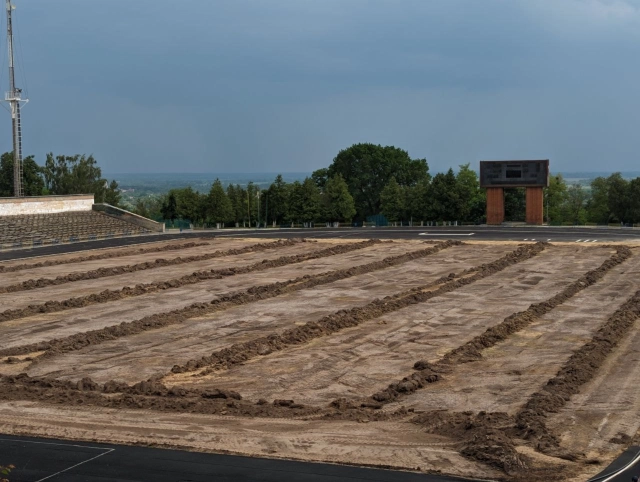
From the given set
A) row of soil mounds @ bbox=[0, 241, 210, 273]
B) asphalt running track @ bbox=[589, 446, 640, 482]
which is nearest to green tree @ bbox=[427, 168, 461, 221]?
row of soil mounds @ bbox=[0, 241, 210, 273]

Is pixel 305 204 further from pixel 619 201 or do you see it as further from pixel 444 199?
pixel 619 201

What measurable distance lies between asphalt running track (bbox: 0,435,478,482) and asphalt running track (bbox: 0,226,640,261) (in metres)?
43.4

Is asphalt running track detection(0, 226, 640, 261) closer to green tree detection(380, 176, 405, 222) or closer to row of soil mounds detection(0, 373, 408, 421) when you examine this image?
green tree detection(380, 176, 405, 222)

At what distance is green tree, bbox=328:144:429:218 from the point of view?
5113 inches

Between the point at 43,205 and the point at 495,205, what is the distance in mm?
42303

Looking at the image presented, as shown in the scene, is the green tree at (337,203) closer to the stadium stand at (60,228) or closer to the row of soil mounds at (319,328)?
the stadium stand at (60,228)

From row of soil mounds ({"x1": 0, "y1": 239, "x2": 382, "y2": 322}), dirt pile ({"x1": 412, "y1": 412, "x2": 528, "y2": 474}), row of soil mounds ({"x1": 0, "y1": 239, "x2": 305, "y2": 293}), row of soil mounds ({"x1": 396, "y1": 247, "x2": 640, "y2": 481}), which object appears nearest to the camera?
dirt pile ({"x1": 412, "y1": 412, "x2": 528, "y2": 474})

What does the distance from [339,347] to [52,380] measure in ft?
27.7

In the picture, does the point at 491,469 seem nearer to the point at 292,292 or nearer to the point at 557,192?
the point at 292,292

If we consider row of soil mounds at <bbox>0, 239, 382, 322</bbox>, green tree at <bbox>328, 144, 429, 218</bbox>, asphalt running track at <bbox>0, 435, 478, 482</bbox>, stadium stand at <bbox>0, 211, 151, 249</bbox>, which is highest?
green tree at <bbox>328, 144, 429, 218</bbox>

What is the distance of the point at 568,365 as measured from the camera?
22.5 meters

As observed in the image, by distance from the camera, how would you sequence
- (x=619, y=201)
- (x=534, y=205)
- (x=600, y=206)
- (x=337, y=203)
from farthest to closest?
1. (x=600, y=206)
2. (x=337, y=203)
3. (x=619, y=201)
4. (x=534, y=205)

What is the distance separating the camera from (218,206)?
351 feet

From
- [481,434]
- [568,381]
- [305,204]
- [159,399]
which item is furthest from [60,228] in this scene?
[481,434]
